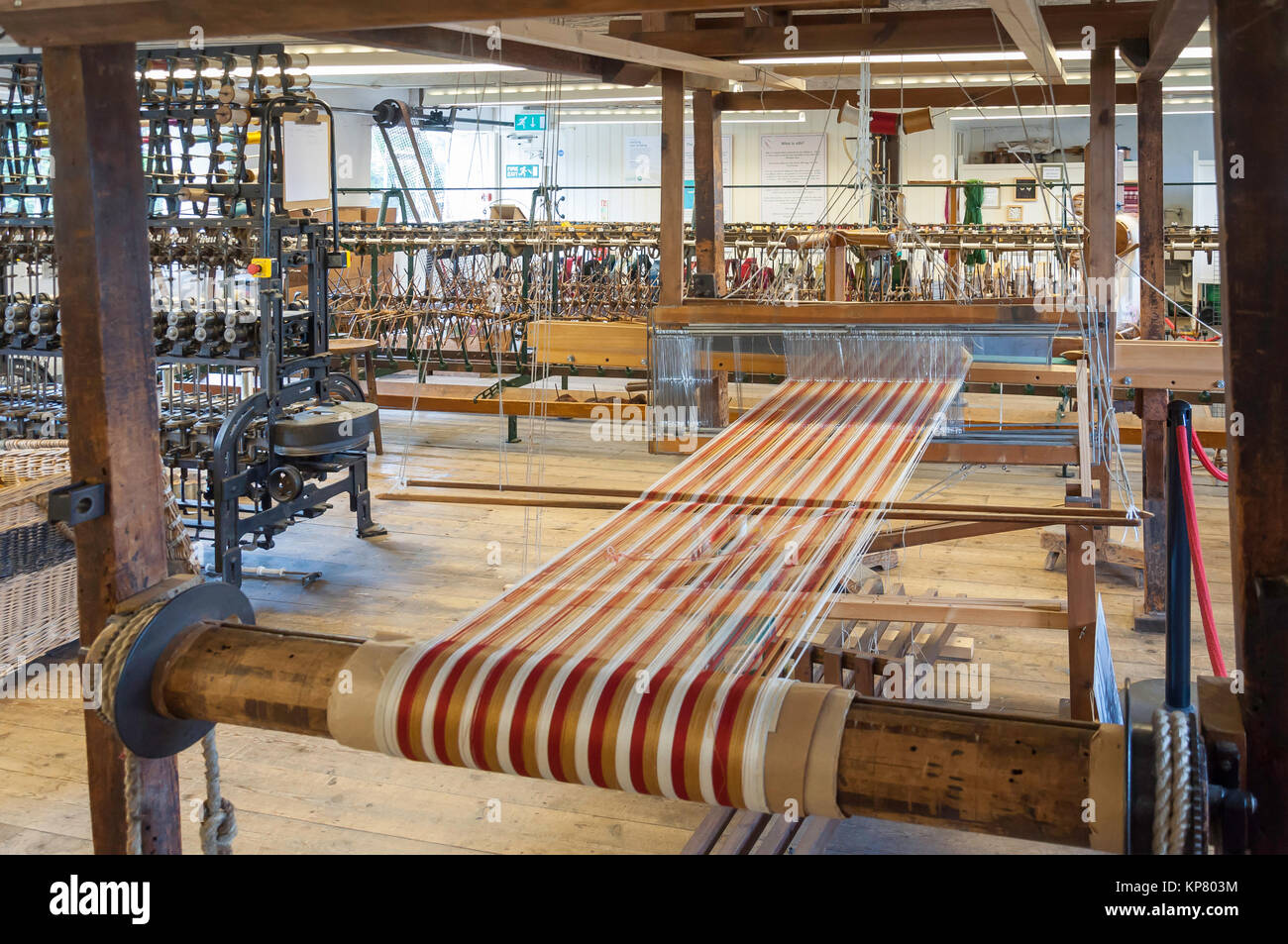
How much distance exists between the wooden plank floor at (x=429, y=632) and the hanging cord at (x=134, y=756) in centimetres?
106

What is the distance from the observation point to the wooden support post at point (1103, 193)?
3.34m

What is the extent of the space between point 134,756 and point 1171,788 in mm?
1118

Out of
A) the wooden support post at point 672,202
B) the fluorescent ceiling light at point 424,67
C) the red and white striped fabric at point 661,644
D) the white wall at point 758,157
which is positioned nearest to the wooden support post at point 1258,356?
the red and white striped fabric at point 661,644

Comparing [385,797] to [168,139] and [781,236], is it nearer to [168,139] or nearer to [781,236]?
[168,139]

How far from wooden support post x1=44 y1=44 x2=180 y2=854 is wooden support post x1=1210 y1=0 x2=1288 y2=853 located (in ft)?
3.89

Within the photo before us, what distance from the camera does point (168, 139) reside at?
470 centimetres

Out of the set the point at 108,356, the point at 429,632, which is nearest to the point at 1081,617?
the point at 429,632

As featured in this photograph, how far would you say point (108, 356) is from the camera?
4.64ft

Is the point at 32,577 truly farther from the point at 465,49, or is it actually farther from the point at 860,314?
the point at 860,314

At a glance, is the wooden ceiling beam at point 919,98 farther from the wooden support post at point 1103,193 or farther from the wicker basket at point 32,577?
the wicker basket at point 32,577

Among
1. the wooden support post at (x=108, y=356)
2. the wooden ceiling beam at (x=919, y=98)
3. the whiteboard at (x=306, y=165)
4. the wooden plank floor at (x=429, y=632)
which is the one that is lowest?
the wooden plank floor at (x=429, y=632)

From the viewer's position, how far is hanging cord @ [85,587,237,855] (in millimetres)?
1242

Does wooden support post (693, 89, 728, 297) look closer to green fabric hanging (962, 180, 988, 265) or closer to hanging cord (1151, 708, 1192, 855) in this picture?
hanging cord (1151, 708, 1192, 855)

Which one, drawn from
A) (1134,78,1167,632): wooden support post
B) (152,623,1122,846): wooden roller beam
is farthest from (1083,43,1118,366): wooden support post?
(152,623,1122,846): wooden roller beam
